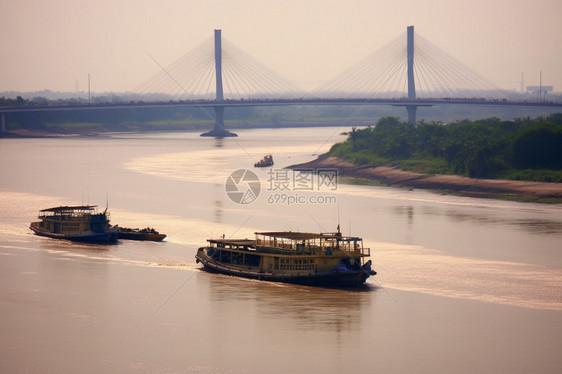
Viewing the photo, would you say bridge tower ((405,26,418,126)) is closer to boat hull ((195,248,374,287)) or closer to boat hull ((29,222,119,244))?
boat hull ((29,222,119,244))

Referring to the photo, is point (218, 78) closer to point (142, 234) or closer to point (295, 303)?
point (142, 234)

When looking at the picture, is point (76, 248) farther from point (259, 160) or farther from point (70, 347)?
point (259, 160)

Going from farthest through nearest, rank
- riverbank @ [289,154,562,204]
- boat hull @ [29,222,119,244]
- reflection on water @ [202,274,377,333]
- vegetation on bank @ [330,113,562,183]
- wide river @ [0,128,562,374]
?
vegetation on bank @ [330,113,562,183], riverbank @ [289,154,562,204], boat hull @ [29,222,119,244], reflection on water @ [202,274,377,333], wide river @ [0,128,562,374]

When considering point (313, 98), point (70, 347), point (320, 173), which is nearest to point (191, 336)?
point (70, 347)

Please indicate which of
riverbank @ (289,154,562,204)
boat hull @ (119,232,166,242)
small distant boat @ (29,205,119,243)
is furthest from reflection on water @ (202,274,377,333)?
riverbank @ (289,154,562,204)

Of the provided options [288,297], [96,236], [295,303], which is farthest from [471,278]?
[96,236]
